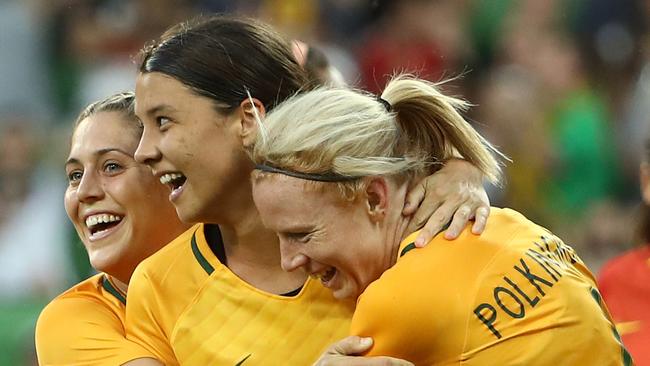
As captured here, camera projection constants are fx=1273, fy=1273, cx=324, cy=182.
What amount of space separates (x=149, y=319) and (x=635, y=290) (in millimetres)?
1594

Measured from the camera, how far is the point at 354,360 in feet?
8.29

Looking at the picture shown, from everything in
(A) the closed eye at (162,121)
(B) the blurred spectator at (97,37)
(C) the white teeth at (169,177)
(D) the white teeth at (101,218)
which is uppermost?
(B) the blurred spectator at (97,37)

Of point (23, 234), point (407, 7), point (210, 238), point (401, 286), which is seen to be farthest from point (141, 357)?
point (407, 7)

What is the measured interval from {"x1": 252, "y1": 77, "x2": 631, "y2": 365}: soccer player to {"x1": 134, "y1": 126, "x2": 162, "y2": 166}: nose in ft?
1.04

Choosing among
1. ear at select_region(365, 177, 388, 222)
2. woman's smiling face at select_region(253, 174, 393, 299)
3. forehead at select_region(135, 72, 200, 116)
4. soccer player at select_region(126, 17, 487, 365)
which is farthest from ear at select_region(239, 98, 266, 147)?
ear at select_region(365, 177, 388, 222)

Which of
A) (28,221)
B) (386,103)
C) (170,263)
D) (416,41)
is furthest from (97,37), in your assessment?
(386,103)

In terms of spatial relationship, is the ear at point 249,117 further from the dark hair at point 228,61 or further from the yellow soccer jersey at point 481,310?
the yellow soccer jersey at point 481,310

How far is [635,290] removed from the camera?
3.87m

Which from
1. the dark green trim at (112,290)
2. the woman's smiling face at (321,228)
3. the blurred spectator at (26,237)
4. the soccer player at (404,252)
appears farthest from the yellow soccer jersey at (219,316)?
the blurred spectator at (26,237)

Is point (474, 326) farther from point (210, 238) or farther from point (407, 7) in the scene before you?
point (407, 7)

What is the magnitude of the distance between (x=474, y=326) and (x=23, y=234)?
4.48 metres

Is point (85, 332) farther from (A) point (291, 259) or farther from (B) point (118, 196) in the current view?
(A) point (291, 259)

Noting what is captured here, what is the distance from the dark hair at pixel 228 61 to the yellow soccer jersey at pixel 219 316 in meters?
0.40

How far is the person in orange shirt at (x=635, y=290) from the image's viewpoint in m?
3.74
